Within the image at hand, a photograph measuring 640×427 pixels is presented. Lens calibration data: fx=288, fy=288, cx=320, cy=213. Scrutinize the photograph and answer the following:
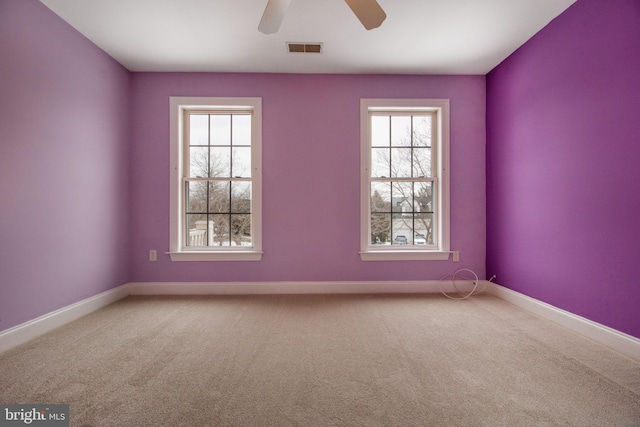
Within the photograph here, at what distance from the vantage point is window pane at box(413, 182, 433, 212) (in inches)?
139

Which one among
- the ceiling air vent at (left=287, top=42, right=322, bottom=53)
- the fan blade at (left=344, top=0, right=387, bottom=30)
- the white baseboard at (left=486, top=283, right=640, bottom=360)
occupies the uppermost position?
the ceiling air vent at (left=287, top=42, right=322, bottom=53)

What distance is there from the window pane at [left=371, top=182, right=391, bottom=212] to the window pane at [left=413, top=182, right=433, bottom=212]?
34 centimetres

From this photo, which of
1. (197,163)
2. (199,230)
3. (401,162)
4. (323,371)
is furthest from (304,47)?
(323,371)

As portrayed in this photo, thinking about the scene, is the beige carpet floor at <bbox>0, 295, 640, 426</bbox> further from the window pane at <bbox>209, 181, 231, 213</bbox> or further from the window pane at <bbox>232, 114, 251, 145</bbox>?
the window pane at <bbox>232, 114, 251, 145</bbox>

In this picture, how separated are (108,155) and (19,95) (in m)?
0.95

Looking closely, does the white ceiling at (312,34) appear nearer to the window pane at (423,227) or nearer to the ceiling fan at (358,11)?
the ceiling fan at (358,11)

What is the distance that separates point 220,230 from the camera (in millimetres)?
3480

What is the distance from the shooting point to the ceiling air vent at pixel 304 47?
2.82 metres

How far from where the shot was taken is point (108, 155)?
302cm

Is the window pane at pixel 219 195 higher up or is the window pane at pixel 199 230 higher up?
the window pane at pixel 219 195

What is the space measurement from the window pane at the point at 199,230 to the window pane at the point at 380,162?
2087 millimetres

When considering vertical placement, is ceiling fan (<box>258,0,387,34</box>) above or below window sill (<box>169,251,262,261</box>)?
above
